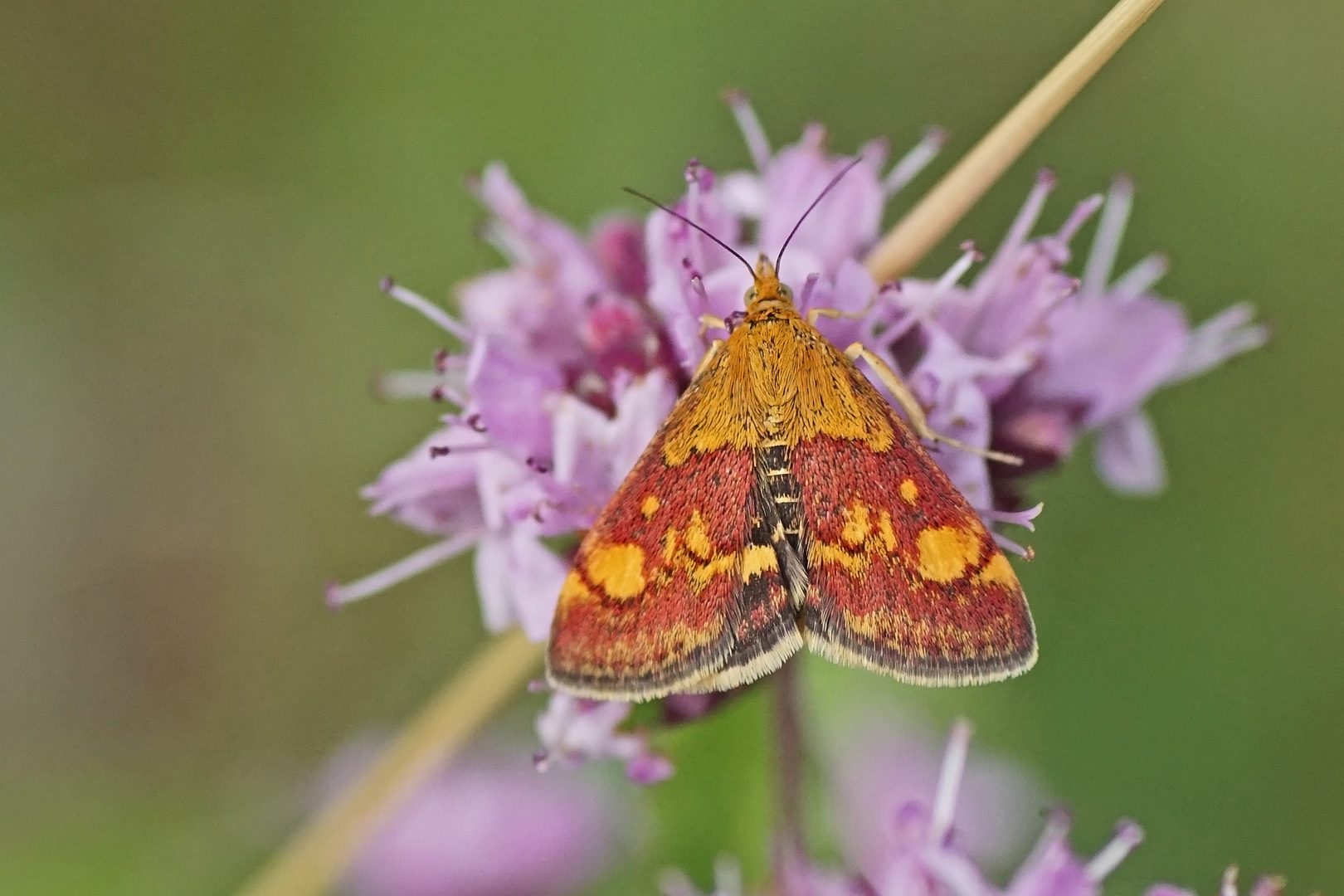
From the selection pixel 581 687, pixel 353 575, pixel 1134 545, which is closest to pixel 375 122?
pixel 353 575

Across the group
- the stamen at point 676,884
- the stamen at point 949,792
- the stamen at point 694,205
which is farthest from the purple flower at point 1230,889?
the stamen at point 694,205

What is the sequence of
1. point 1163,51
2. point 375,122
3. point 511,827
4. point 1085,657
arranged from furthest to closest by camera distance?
point 375,122
point 1163,51
point 1085,657
point 511,827

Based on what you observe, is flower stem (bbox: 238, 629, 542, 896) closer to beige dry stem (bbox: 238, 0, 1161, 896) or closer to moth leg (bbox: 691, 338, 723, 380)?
beige dry stem (bbox: 238, 0, 1161, 896)

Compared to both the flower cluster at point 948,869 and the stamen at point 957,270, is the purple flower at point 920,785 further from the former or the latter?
the stamen at point 957,270

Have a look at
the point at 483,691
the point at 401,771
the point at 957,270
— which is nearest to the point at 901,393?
the point at 957,270

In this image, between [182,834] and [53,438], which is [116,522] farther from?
[182,834]

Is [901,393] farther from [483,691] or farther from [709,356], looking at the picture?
[483,691]

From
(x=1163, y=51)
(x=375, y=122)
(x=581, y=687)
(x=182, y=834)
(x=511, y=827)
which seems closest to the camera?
(x=581, y=687)
